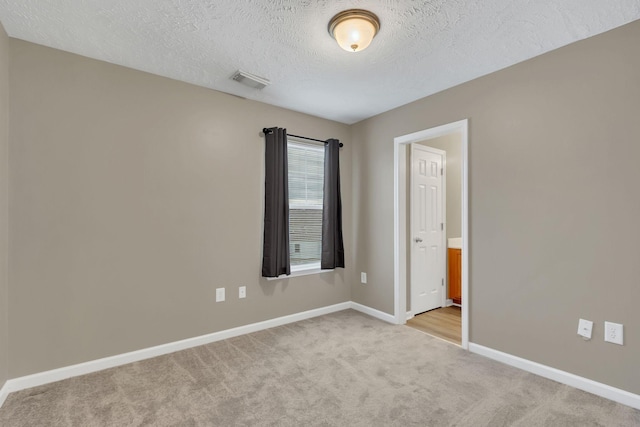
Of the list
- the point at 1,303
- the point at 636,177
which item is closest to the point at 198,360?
the point at 1,303

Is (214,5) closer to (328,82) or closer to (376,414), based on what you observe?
(328,82)

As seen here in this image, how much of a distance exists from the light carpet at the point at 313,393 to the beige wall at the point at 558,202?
35 centimetres

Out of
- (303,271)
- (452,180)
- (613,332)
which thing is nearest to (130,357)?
(303,271)

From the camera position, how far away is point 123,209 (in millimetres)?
2576

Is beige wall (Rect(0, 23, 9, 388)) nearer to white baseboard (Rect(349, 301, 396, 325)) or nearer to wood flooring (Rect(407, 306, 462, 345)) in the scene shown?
white baseboard (Rect(349, 301, 396, 325))

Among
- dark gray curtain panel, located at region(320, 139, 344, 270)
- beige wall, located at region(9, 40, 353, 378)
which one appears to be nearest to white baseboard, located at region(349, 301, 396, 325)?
dark gray curtain panel, located at region(320, 139, 344, 270)

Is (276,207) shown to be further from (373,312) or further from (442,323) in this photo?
(442,323)

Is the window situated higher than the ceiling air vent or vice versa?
the ceiling air vent

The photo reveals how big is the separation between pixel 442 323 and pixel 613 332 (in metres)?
1.67

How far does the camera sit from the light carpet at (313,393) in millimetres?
1863

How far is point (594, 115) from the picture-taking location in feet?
7.05

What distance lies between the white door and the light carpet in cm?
110

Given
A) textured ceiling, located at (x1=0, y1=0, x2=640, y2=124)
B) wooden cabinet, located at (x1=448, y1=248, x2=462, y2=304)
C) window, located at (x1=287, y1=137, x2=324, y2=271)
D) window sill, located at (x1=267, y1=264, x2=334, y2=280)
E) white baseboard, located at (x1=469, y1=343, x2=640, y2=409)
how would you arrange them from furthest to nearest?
wooden cabinet, located at (x1=448, y1=248, x2=462, y2=304) → window, located at (x1=287, y1=137, x2=324, y2=271) → window sill, located at (x1=267, y1=264, x2=334, y2=280) → white baseboard, located at (x1=469, y1=343, x2=640, y2=409) → textured ceiling, located at (x1=0, y1=0, x2=640, y2=124)

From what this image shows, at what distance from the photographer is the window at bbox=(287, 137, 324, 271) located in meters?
3.68
